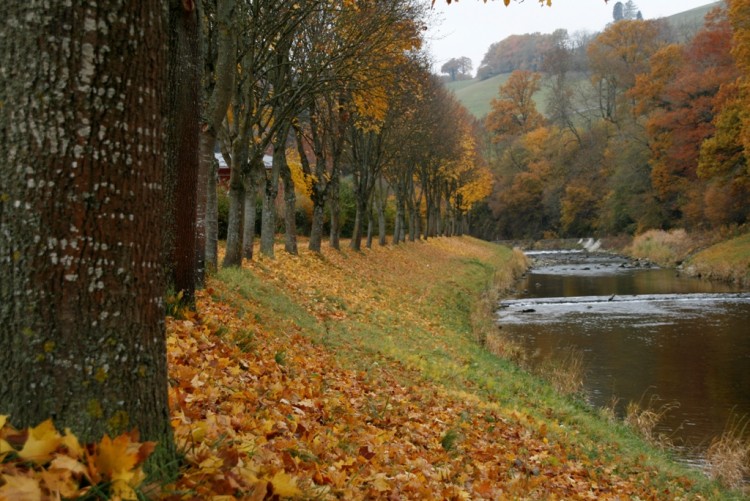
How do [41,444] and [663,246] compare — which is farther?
[663,246]

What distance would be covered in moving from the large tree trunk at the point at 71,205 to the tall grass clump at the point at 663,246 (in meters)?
43.5

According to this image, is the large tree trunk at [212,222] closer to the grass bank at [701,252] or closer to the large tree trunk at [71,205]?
the large tree trunk at [71,205]

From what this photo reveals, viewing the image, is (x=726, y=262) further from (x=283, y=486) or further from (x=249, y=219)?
(x=283, y=486)

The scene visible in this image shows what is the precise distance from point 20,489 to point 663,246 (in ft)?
159

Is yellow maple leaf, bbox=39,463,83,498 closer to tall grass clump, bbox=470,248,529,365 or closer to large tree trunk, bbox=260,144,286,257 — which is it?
tall grass clump, bbox=470,248,529,365

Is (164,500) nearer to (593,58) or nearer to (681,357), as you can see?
(681,357)

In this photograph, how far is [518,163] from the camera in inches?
3243

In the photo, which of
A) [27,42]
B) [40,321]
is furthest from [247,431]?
[27,42]

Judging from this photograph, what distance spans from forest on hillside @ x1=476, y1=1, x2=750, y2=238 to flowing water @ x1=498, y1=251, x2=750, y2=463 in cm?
1146

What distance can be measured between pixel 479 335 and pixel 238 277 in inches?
309

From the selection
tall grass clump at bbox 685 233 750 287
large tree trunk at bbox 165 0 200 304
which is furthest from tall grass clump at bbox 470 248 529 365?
tall grass clump at bbox 685 233 750 287

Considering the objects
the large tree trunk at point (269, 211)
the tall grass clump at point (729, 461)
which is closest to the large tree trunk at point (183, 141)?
the tall grass clump at point (729, 461)

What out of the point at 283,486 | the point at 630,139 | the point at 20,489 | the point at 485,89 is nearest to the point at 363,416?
the point at 283,486

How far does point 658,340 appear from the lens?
714 inches
